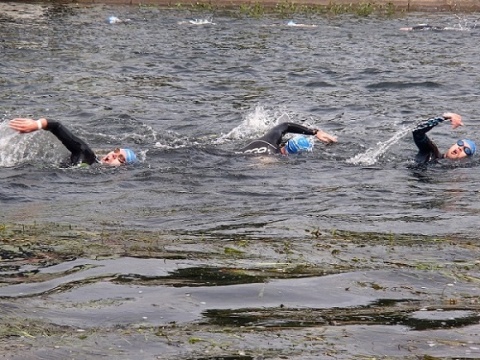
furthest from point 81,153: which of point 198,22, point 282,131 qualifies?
point 198,22

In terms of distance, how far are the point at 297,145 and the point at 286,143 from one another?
1.02 ft

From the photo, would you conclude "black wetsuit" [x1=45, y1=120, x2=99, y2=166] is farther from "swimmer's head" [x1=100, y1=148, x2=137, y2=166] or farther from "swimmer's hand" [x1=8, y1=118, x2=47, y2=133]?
"swimmer's hand" [x1=8, y1=118, x2=47, y2=133]

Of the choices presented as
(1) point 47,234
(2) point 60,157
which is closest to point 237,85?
(2) point 60,157

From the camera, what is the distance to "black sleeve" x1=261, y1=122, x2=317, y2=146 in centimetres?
1469

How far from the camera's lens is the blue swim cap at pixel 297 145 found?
14.7 m

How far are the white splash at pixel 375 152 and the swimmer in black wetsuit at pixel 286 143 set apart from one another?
497mm

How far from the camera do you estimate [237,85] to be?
21859mm

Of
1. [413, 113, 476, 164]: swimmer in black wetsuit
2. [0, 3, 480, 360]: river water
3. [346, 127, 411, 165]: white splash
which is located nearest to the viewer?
[0, 3, 480, 360]: river water

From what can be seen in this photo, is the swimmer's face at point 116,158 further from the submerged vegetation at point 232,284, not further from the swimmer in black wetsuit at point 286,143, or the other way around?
the submerged vegetation at point 232,284

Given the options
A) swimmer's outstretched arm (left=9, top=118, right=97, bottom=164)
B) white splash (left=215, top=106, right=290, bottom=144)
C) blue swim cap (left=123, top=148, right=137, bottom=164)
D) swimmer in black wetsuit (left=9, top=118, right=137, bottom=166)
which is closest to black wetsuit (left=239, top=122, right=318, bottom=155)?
white splash (left=215, top=106, right=290, bottom=144)

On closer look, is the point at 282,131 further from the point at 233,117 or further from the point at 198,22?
the point at 198,22

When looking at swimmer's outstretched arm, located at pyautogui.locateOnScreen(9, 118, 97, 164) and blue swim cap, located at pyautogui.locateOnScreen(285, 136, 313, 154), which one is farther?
blue swim cap, located at pyautogui.locateOnScreen(285, 136, 313, 154)

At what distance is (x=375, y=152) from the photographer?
49.5ft

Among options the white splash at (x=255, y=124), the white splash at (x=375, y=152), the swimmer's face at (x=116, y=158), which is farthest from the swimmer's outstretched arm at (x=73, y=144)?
the white splash at (x=375, y=152)
